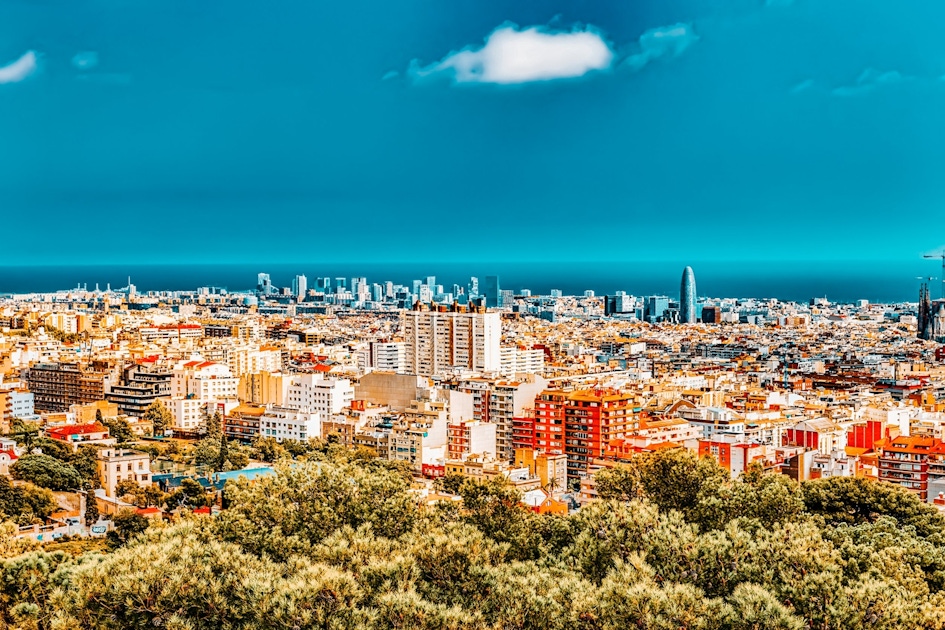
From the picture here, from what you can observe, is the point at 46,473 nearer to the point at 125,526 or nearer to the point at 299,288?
the point at 125,526

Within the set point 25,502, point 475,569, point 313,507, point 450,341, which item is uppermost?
point 450,341

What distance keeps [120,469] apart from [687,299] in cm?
3465

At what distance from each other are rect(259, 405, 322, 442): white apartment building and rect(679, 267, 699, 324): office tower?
30.5 metres

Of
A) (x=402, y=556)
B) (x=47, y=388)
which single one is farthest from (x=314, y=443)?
(x=402, y=556)

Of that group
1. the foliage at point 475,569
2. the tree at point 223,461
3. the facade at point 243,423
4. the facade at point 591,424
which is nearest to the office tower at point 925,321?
the facade at point 591,424

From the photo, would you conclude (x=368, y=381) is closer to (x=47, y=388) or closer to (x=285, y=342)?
(x=47, y=388)

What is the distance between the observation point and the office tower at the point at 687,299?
44.7 m

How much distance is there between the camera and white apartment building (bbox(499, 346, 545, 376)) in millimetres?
21125

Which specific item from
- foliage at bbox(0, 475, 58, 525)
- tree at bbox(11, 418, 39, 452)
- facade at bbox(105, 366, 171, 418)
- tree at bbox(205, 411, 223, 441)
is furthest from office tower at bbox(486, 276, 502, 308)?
foliage at bbox(0, 475, 58, 525)

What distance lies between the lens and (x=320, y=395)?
16422 millimetres

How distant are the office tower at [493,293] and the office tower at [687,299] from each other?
8.35 m

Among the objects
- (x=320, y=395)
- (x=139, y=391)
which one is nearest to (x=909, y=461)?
(x=320, y=395)

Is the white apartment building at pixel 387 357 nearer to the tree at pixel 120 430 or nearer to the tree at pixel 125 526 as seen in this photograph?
the tree at pixel 120 430

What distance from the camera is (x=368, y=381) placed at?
16688 mm
